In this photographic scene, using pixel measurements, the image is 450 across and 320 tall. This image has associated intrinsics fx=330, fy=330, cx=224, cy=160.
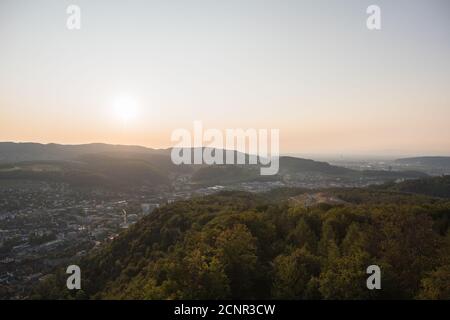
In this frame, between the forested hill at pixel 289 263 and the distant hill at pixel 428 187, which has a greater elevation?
the forested hill at pixel 289 263

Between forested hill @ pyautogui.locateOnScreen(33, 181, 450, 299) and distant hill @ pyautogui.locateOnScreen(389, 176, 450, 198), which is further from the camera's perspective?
distant hill @ pyautogui.locateOnScreen(389, 176, 450, 198)

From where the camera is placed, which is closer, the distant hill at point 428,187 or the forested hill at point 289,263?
the forested hill at point 289,263

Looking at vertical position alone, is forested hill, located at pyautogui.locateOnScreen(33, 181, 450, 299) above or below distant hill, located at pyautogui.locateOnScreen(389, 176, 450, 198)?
above

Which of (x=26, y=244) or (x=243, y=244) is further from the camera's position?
(x=26, y=244)

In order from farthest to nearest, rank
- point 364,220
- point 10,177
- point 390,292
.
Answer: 1. point 10,177
2. point 364,220
3. point 390,292

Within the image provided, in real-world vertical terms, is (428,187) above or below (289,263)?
below

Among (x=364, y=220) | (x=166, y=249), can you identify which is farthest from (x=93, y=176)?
(x=364, y=220)

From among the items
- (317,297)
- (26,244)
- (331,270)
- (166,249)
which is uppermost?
(331,270)

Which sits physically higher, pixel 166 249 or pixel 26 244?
pixel 166 249

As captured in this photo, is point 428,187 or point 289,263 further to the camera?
point 428,187
